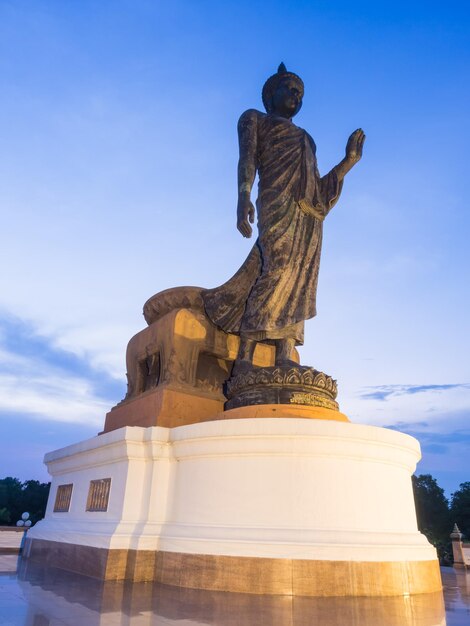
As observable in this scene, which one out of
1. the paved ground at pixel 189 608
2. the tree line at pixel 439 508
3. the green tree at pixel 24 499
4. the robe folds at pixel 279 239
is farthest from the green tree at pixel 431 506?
the paved ground at pixel 189 608

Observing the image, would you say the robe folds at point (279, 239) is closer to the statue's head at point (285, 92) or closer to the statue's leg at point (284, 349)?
the statue's leg at point (284, 349)

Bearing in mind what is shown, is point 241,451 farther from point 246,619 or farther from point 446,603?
point 446,603

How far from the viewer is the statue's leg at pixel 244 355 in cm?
572

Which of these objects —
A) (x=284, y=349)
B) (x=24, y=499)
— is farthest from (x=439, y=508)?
(x=284, y=349)

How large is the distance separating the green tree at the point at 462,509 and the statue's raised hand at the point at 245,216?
3632 cm

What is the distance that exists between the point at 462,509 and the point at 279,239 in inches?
1490

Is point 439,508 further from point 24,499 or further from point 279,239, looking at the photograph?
point 279,239

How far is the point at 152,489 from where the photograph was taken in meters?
4.81

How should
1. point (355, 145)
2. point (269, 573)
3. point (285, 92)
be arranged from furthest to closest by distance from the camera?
point (285, 92) < point (355, 145) < point (269, 573)

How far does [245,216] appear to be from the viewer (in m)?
5.80

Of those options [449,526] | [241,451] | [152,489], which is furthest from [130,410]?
[449,526]

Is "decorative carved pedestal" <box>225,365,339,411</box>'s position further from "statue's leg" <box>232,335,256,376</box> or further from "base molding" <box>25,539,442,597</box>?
"base molding" <box>25,539,442,597</box>

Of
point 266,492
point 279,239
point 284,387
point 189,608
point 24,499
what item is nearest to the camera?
point 189,608

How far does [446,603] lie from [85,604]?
8.76ft
